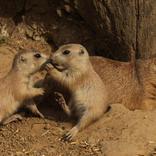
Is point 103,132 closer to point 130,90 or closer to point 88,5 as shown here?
point 130,90

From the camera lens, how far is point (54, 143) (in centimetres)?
638

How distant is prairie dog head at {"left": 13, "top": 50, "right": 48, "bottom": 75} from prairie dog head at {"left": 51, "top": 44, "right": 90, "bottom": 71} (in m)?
0.23

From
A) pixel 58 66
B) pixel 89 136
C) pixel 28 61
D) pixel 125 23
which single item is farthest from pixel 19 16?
pixel 89 136

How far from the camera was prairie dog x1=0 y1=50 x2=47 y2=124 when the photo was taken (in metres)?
6.93

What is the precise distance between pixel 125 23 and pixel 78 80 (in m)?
1.39

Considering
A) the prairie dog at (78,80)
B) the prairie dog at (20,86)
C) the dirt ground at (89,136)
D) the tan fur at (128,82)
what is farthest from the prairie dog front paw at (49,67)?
the tan fur at (128,82)

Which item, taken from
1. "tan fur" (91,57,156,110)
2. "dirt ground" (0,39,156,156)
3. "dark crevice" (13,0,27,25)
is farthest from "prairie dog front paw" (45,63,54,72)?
"dark crevice" (13,0,27,25)

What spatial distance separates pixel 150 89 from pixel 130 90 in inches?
12.8

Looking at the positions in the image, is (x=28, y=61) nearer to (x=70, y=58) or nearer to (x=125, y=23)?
(x=70, y=58)

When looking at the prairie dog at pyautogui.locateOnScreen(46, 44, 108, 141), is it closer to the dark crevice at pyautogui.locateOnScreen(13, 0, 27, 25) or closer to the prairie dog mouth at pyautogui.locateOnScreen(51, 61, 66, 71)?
the prairie dog mouth at pyautogui.locateOnScreen(51, 61, 66, 71)

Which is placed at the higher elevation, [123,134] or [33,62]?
[33,62]

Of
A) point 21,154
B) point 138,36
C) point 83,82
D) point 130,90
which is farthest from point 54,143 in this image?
point 138,36

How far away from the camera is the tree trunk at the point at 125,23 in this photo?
25.8 ft

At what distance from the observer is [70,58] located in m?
7.05
